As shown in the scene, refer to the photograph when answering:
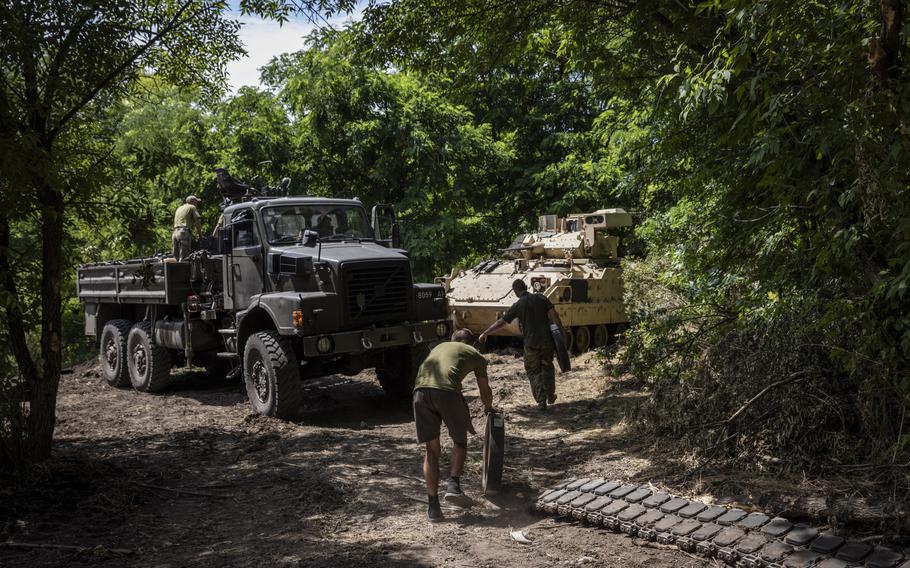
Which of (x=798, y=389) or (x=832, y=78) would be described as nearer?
(x=832, y=78)

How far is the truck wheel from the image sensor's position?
934 cm

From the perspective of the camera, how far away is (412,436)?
29.2 feet

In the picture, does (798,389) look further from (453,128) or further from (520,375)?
(453,128)

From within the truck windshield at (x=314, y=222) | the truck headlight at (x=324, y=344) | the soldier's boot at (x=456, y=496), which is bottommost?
the soldier's boot at (x=456, y=496)

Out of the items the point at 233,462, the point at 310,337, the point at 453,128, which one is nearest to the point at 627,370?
the point at 310,337

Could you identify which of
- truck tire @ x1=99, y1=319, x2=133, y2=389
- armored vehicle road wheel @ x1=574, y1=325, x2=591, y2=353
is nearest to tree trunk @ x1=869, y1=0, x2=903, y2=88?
armored vehicle road wheel @ x1=574, y1=325, x2=591, y2=353

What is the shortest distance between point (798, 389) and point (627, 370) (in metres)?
4.64

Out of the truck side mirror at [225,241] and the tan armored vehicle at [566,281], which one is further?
the tan armored vehicle at [566,281]

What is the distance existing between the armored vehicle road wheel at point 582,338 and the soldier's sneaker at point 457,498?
8978 mm

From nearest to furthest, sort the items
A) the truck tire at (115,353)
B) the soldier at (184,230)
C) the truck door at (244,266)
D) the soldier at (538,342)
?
the soldier at (538,342) < the truck door at (244,266) < the soldier at (184,230) < the truck tire at (115,353)

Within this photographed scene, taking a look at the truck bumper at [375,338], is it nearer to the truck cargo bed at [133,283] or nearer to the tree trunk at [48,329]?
the truck cargo bed at [133,283]

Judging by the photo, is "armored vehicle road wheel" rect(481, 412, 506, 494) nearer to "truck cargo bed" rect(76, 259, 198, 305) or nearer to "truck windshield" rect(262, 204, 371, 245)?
"truck windshield" rect(262, 204, 371, 245)

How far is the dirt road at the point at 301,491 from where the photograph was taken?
526 centimetres

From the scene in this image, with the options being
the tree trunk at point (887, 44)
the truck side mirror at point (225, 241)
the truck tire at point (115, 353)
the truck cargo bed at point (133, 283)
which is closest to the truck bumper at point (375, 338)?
the truck side mirror at point (225, 241)
